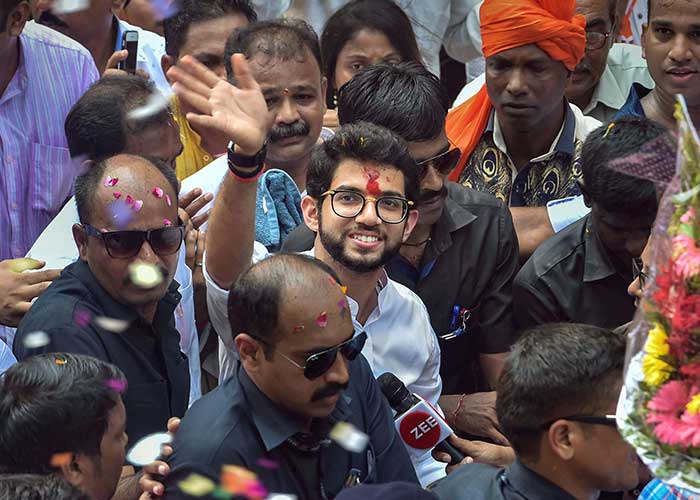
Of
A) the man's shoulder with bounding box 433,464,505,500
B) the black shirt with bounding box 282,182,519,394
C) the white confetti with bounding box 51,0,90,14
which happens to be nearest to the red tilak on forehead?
the black shirt with bounding box 282,182,519,394

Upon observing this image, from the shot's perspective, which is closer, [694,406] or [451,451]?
[694,406]

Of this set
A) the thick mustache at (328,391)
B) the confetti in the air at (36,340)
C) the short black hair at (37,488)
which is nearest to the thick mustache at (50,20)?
the confetti in the air at (36,340)

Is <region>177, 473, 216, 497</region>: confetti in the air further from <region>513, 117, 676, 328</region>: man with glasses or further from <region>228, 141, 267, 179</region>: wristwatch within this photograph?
<region>513, 117, 676, 328</region>: man with glasses

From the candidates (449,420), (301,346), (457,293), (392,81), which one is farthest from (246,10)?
(301,346)

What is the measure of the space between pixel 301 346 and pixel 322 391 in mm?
138

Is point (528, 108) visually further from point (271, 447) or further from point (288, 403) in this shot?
point (271, 447)

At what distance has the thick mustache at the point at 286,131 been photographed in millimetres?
4961

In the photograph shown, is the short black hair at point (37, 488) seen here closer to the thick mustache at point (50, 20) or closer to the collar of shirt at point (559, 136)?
the collar of shirt at point (559, 136)

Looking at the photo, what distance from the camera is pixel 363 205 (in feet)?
13.7

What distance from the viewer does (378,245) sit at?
4129mm

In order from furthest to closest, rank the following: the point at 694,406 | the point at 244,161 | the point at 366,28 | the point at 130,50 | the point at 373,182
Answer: the point at 366,28
the point at 130,50
the point at 373,182
the point at 244,161
the point at 694,406

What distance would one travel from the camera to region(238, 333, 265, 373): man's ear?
3.50 m

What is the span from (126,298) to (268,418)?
78 cm

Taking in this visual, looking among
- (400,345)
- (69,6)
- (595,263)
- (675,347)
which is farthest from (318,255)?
(69,6)
